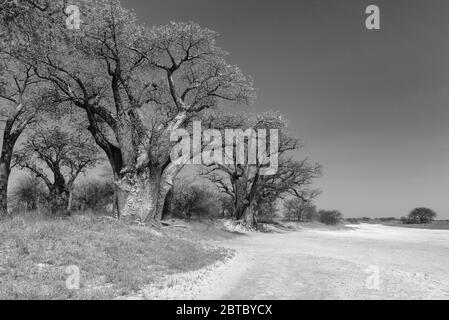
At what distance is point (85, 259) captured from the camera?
9.15 m

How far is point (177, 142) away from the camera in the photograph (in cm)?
2034

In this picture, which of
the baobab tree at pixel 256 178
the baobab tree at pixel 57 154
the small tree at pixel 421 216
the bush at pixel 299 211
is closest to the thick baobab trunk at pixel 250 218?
the baobab tree at pixel 256 178

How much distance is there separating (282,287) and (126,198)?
12.1 meters

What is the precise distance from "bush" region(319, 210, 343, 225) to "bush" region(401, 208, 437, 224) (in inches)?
519

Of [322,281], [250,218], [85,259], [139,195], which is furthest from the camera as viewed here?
[250,218]

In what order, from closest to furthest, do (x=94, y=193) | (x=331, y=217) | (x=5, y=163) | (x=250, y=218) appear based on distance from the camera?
(x=5, y=163), (x=250, y=218), (x=94, y=193), (x=331, y=217)

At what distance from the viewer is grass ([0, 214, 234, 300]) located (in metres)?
7.03

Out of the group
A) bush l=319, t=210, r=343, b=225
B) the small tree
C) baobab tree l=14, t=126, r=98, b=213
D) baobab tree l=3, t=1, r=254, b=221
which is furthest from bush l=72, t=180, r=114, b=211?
the small tree

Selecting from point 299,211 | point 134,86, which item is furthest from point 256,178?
point 299,211

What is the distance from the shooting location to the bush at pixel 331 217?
68062 mm

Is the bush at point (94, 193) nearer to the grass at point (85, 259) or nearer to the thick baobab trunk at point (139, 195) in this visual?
the thick baobab trunk at point (139, 195)

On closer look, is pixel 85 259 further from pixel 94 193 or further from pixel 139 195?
pixel 94 193

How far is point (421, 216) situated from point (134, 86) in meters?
64.5
